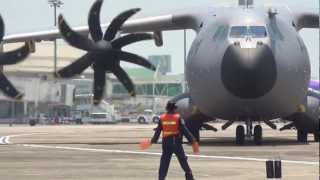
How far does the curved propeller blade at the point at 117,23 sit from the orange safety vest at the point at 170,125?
11951 mm

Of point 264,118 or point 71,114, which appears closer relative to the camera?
point 264,118

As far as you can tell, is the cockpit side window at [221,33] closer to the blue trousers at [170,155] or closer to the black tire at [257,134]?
the black tire at [257,134]

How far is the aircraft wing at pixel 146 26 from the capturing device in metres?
28.3

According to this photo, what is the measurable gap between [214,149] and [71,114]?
7493 cm

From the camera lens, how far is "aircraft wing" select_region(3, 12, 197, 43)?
1114 inches

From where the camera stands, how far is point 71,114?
9694cm

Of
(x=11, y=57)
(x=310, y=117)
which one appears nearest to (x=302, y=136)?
(x=310, y=117)

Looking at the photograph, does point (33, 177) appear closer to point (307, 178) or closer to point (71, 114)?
point (307, 178)

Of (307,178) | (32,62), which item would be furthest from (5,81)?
(32,62)

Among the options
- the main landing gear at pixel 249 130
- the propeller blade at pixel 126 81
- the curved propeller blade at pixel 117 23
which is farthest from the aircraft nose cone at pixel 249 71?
the curved propeller blade at pixel 117 23

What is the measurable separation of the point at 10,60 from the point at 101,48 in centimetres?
326

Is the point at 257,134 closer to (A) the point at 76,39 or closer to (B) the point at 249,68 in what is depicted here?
(B) the point at 249,68

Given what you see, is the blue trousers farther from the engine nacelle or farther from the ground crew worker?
the engine nacelle

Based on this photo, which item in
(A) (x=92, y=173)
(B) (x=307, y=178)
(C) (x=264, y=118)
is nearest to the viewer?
(B) (x=307, y=178)
